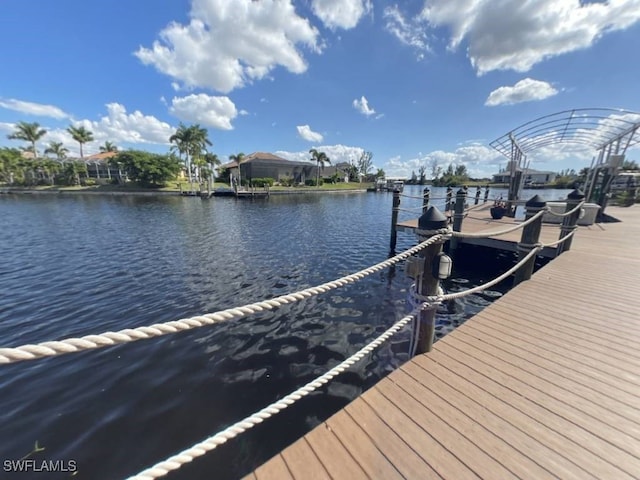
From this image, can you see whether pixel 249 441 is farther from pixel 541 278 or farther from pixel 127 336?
pixel 541 278

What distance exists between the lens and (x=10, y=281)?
7.32m

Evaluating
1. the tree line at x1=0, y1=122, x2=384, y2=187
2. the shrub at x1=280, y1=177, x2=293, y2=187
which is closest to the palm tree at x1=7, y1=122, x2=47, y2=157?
the tree line at x1=0, y1=122, x2=384, y2=187

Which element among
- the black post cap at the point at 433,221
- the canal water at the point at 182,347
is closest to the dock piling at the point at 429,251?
the black post cap at the point at 433,221

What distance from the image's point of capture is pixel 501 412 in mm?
1893

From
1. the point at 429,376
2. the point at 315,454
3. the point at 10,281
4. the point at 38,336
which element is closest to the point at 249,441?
the point at 315,454

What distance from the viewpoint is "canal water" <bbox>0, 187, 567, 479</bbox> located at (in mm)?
2943

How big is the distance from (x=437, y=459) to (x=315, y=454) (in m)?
0.74

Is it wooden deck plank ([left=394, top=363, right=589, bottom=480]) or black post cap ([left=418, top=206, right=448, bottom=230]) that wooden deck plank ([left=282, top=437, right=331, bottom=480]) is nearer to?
wooden deck plank ([left=394, top=363, right=589, bottom=480])

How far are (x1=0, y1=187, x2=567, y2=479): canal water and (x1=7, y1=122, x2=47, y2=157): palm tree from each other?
60.5 meters

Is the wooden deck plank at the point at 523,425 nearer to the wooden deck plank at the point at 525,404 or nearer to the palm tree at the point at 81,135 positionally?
the wooden deck plank at the point at 525,404

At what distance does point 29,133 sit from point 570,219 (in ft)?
251

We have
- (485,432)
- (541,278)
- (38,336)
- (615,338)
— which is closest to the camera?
(485,432)

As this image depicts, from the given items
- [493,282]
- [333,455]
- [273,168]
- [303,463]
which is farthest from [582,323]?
[273,168]

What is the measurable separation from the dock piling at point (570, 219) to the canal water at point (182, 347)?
164 centimetres
